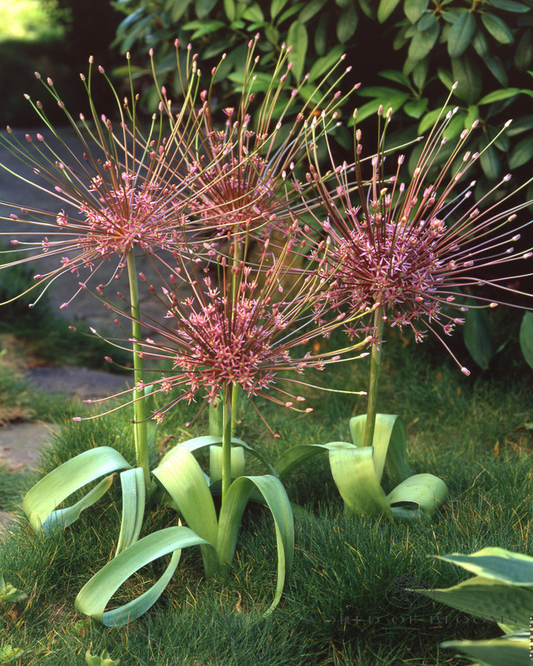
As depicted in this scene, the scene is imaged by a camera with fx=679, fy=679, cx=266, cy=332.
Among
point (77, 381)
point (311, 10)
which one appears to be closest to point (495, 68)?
point (311, 10)

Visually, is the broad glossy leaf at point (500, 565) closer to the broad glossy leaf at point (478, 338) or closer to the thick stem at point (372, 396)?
the thick stem at point (372, 396)

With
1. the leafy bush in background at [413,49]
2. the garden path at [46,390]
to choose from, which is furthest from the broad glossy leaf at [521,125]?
the garden path at [46,390]

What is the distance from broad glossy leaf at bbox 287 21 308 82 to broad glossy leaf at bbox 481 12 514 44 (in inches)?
34.2

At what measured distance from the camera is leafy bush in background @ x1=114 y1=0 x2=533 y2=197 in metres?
3.12

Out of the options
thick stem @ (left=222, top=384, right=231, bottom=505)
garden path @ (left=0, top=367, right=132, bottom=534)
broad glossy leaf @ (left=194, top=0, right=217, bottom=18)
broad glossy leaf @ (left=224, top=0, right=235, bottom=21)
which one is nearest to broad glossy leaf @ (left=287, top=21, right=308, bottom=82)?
broad glossy leaf @ (left=224, top=0, right=235, bottom=21)

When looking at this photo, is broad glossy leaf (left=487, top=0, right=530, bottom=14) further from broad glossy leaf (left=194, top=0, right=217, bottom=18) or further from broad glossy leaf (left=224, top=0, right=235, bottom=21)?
broad glossy leaf (left=194, top=0, right=217, bottom=18)

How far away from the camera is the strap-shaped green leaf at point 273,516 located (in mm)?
1957

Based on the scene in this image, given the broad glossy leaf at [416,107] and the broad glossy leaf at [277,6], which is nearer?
the broad glossy leaf at [416,107]

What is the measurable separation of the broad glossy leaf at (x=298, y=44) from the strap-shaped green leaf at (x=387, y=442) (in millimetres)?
1856

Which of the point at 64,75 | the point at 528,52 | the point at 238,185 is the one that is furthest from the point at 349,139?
the point at 64,75

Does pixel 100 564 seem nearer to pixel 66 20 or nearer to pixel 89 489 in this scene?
pixel 89 489

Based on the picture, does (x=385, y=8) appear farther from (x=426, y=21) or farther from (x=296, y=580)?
(x=296, y=580)

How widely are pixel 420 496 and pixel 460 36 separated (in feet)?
6.74

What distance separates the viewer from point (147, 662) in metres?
1.89
